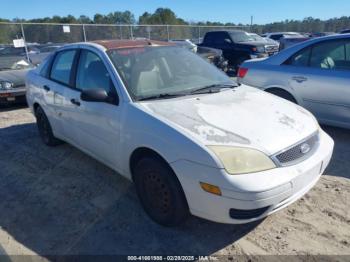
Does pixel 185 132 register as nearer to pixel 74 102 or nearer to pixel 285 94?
pixel 74 102

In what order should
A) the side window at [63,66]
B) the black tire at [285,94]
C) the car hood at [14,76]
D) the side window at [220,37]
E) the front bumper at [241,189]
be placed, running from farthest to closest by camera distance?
1. the side window at [220,37]
2. the car hood at [14,76]
3. the black tire at [285,94]
4. the side window at [63,66]
5. the front bumper at [241,189]

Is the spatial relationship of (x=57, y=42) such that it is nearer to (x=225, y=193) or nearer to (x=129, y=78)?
(x=129, y=78)

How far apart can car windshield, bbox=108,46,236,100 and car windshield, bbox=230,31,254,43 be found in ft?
35.4

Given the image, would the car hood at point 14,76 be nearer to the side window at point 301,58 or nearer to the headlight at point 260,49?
the side window at point 301,58

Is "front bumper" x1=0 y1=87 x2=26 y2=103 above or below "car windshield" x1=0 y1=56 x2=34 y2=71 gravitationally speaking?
below

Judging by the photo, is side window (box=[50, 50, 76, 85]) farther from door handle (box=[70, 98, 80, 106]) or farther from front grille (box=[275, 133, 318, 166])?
front grille (box=[275, 133, 318, 166])

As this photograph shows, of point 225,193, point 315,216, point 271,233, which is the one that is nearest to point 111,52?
point 225,193

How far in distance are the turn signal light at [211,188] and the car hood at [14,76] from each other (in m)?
6.90

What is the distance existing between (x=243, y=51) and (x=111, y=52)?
10972 mm

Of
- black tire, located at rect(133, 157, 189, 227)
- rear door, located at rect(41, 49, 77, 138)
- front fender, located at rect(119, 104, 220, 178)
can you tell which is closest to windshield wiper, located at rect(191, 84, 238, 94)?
front fender, located at rect(119, 104, 220, 178)

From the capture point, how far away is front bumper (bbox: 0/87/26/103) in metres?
7.59

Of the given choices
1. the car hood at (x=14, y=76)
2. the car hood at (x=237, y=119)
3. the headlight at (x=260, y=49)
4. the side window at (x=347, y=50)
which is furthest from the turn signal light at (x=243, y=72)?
the headlight at (x=260, y=49)

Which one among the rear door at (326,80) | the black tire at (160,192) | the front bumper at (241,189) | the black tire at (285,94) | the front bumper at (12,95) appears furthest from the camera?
the front bumper at (12,95)

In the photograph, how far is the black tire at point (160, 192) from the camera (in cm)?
269
